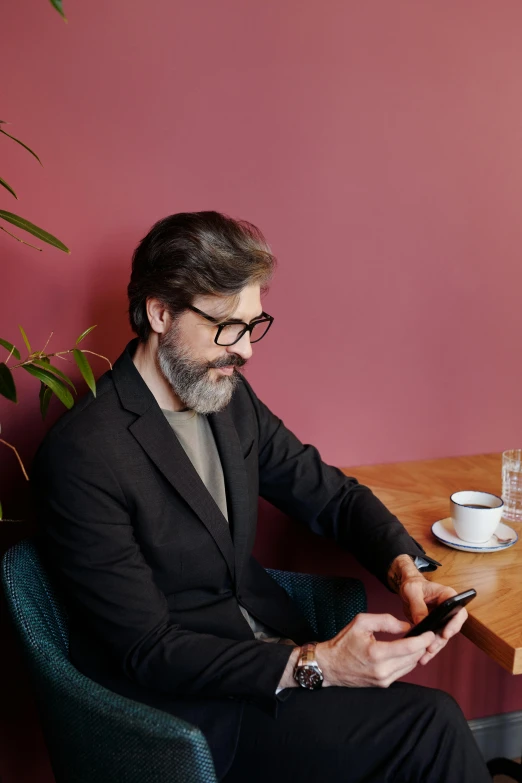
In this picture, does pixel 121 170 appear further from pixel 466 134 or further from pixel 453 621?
pixel 453 621

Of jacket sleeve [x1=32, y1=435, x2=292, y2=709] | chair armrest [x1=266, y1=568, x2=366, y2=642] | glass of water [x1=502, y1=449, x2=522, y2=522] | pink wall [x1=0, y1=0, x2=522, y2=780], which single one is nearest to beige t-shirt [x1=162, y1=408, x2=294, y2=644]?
chair armrest [x1=266, y1=568, x2=366, y2=642]

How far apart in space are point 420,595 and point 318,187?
1.14 metres

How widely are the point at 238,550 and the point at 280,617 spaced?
21 centimetres

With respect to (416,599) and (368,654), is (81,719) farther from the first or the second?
(416,599)

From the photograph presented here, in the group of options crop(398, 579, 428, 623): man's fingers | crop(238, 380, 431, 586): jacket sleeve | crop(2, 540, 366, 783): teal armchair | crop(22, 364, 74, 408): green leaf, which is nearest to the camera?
crop(2, 540, 366, 783): teal armchair

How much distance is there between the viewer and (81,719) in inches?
45.5

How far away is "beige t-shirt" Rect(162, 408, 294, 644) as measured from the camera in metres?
1.60

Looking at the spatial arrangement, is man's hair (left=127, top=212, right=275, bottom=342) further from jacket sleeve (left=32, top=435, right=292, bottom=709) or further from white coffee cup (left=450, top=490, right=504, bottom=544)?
white coffee cup (left=450, top=490, right=504, bottom=544)

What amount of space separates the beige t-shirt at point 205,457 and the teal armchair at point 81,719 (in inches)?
15.4

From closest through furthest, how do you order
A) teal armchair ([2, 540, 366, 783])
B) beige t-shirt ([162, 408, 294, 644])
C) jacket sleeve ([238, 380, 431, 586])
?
1. teal armchair ([2, 540, 366, 783])
2. beige t-shirt ([162, 408, 294, 644])
3. jacket sleeve ([238, 380, 431, 586])

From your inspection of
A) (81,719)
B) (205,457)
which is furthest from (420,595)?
(81,719)

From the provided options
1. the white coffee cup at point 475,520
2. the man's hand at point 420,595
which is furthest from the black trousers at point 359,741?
the white coffee cup at point 475,520

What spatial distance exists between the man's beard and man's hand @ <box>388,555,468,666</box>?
0.53 metres

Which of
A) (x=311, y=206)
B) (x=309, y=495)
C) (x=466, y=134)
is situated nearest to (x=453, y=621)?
(x=309, y=495)
